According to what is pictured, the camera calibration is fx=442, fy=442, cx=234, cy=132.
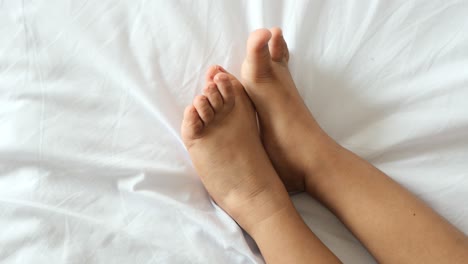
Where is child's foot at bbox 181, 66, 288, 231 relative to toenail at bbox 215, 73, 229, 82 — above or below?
below

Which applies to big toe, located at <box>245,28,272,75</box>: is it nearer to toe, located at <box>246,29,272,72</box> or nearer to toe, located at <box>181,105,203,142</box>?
toe, located at <box>246,29,272,72</box>

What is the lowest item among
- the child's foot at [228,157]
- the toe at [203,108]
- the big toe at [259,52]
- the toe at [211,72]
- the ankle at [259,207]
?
the ankle at [259,207]

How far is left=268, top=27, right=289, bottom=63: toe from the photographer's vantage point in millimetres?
662

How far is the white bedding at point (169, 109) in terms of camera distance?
1.90 feet

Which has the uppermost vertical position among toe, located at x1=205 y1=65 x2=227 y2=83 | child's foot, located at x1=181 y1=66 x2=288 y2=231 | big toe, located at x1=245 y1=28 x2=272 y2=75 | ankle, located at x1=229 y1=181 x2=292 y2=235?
big toe, located at x1=245 y1=28 x2=272 y2=75

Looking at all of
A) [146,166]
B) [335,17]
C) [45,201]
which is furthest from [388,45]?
[45,201]

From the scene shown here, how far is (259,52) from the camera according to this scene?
66cm

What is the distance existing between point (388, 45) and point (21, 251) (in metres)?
0.59

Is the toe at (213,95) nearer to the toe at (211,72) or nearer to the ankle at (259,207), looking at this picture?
the toe at (211,72)

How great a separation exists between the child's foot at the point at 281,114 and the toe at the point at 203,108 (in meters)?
0.08

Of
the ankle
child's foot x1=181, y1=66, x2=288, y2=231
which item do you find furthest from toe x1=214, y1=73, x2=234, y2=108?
the ankle

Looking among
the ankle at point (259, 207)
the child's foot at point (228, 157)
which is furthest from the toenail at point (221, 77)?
the ankle at point (259, 207)

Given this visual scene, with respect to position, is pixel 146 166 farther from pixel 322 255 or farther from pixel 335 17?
pixel 335 17

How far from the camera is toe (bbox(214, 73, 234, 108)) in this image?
648mm
